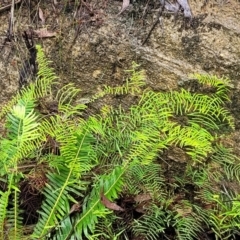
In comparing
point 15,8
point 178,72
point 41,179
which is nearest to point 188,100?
point 178,72

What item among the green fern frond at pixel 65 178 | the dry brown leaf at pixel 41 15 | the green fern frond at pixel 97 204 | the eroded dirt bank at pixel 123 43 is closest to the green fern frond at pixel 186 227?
the green fern frond at pixel 97 204

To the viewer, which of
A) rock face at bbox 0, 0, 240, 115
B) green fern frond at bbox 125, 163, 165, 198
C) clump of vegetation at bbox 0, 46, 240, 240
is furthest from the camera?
rock face at bbox 0, 0, 240, 115

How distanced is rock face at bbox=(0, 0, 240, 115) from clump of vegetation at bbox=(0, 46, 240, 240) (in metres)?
0.14

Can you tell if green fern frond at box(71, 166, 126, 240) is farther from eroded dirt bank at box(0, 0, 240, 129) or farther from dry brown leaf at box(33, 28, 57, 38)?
dry brown leaf at box(33, 28, 57, 38)

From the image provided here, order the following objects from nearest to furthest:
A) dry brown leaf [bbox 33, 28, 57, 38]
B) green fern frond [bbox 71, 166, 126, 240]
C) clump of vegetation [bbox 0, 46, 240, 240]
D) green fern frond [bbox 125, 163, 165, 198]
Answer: green fern frond [bbox 71, 166, 126, 240]
clump of vegetation [bbox 0, 46, 240, 240]
green fern frond [bbox 125, 163, 165, 198]
dry brown leaf [bbox 33, 28, 57, 38]

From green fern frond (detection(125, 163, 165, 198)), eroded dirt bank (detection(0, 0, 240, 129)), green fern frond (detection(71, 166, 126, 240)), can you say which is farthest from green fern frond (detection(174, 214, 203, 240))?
eroded dirt bank (detection(0, 0, 240, 129))

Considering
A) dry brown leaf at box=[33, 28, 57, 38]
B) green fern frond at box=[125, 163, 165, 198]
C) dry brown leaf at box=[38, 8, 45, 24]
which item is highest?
dry brown leaf at box=[38, 8, 45, 24]

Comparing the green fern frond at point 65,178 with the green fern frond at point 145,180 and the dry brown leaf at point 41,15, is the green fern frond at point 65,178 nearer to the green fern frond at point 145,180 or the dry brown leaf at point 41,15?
the green fern frond at point 145,180

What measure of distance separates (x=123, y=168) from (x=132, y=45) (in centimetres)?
108

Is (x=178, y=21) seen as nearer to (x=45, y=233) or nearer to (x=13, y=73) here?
(x=13, y=73)

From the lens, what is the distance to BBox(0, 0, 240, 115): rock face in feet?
9.96

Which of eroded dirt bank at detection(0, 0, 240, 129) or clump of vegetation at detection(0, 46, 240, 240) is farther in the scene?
eroded dirt bank at detection(0, 0, 240, 129)

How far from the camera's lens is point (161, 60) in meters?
3.12

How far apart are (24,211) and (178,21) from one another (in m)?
1.61
